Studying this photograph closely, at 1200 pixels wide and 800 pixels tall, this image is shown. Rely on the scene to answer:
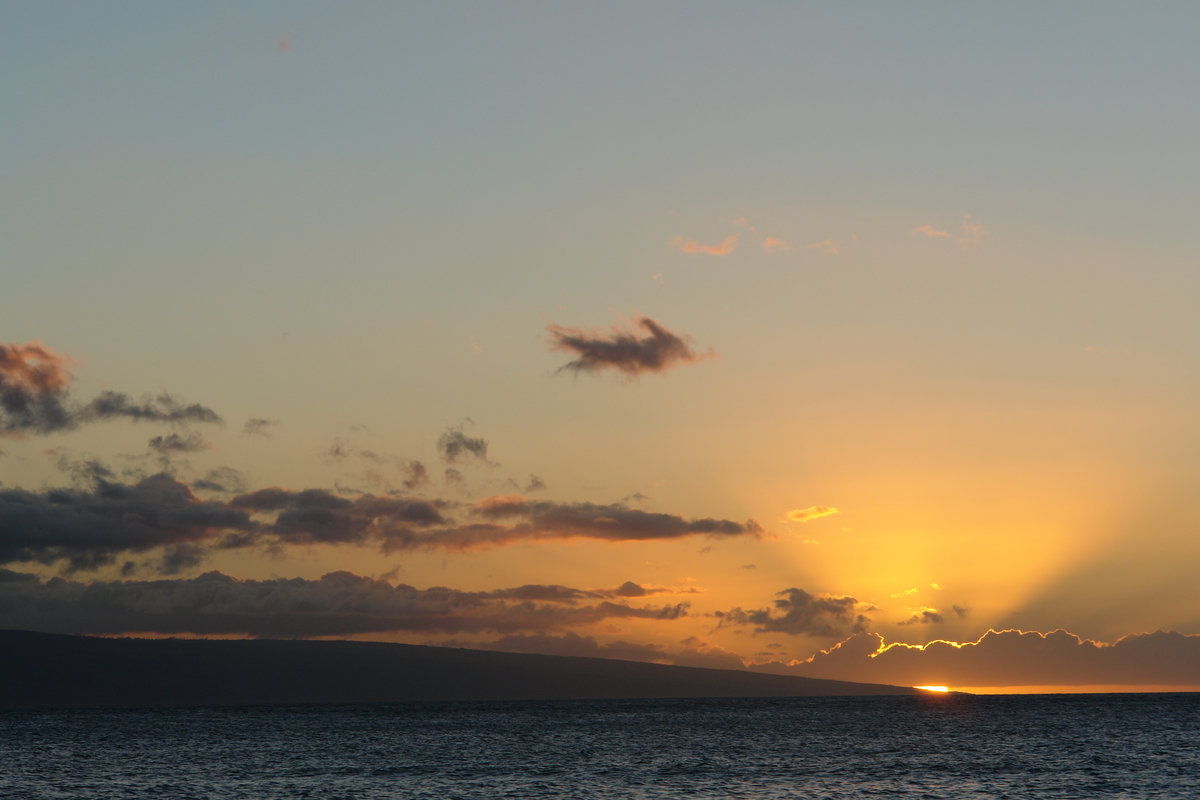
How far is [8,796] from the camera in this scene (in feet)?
360

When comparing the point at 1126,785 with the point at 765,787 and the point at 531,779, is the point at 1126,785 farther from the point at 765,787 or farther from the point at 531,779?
the point at 531,779

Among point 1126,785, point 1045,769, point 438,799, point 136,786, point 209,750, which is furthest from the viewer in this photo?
point 209,750

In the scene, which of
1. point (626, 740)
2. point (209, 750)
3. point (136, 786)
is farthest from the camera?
point (626, 740)

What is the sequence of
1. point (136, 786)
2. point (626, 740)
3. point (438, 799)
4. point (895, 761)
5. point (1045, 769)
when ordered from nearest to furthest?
point (438, 799) → point (136, 786) → point (1045, 769) → point (895, 761) → point (626, 740)

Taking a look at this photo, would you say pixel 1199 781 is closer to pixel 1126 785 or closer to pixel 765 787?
pixel 1126 785

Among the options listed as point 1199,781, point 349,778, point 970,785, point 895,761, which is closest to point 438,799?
point 349,778

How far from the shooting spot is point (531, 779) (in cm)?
12031

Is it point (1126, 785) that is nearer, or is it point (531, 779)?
point (1126, 785)

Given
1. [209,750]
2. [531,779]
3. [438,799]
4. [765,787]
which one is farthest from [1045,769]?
[209,750]

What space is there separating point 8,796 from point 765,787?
7820cm

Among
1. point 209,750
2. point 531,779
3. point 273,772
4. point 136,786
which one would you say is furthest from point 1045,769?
point 209,750

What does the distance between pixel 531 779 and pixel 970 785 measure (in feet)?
155

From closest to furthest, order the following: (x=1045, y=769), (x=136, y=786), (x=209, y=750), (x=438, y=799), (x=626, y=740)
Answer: (x=438, y=799)
(x=136, y=786)
(x=1045, y=769)
(x=209, y=750)
(x=626, y=740)

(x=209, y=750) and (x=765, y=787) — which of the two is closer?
(x=765, y=787)
